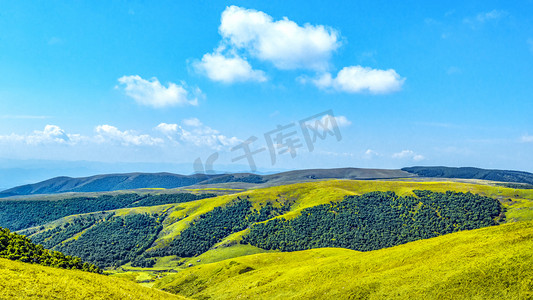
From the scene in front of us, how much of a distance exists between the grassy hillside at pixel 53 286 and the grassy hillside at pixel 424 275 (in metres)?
34.3

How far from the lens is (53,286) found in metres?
51.2

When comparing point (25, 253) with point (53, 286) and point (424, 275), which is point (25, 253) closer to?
point (53, 286)

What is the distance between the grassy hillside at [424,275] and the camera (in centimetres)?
5400

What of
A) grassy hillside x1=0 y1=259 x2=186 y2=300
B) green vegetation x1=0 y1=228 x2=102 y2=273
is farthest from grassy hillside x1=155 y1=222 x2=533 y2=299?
green vegetation x1=0 y1=228 x2=102 y2=273

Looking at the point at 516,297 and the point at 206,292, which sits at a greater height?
the point at 516,297

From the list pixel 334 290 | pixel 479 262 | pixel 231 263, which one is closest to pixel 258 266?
pixel 231 263

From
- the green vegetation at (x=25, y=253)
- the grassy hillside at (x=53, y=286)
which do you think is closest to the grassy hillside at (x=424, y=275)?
the grassy hillside at (x=53, y=286)

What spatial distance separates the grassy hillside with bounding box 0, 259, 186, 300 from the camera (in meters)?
45.5

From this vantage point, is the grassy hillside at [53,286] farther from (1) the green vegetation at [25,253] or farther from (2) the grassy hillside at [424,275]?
(2) the grassy hillside at [424,275]

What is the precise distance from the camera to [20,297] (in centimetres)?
4316

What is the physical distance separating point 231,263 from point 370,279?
2743 inches

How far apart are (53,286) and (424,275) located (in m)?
69.0

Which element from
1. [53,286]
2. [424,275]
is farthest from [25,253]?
[424,275]

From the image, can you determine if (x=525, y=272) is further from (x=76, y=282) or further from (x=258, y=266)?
(x=258, y=266)
